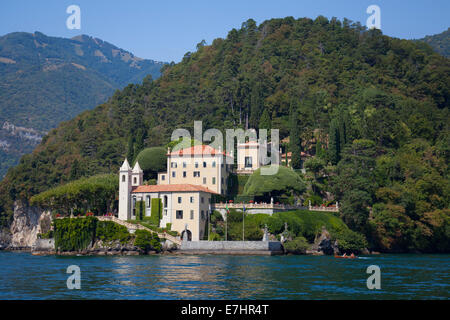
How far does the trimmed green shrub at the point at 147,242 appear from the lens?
75.9m

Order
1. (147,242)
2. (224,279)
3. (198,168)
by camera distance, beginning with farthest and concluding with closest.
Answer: (198,168) → (147,242) → (224,279)

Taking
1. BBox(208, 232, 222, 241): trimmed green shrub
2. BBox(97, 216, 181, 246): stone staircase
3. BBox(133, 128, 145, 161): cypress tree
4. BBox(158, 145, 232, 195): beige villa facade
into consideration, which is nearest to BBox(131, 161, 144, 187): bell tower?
BBox(158, 145, 232, 195): beige villa facade

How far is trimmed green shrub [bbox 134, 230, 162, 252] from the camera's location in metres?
75.9

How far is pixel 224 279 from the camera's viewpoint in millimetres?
46688

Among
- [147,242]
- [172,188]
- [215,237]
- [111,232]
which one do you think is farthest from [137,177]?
[215,237]

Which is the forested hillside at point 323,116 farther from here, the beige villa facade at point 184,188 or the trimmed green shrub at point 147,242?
the trimmed green shrub at point 147,242

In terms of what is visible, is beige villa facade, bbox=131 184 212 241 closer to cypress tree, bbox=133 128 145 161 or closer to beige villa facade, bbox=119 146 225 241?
beige villa facade, bbox=119 146 225 241

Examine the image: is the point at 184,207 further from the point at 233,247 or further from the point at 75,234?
the point at 75,234

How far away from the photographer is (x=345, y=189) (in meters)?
87.0

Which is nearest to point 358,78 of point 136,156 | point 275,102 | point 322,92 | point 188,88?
point 322,92

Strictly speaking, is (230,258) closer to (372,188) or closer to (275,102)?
(372,188)

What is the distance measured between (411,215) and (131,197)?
39380mm

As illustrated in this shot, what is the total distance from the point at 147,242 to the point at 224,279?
30945 mm

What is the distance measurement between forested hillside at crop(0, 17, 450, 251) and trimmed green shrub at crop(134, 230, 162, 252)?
26.2 meters
